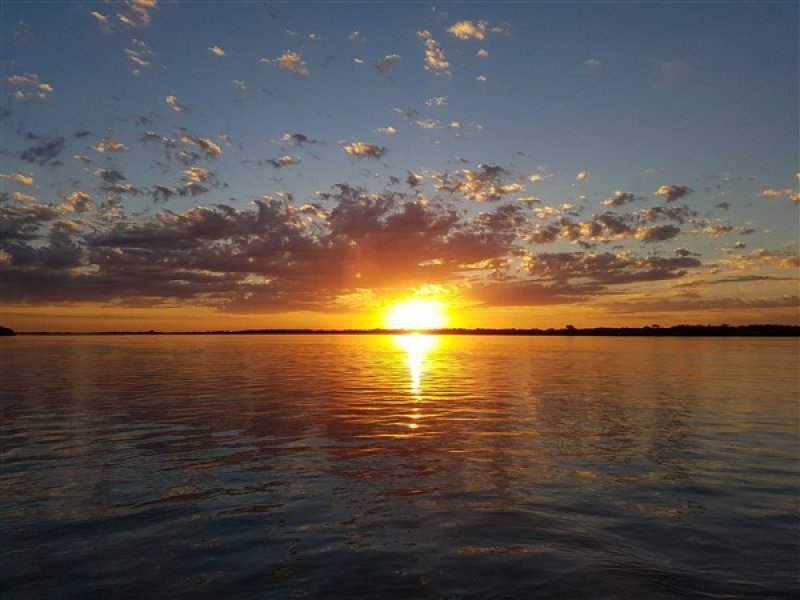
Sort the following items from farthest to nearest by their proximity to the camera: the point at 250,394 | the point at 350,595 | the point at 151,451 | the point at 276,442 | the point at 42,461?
the point at 250,394 → the point at 276,442 → the point at 151,451 → the point at 42,461 → the point at 350,595

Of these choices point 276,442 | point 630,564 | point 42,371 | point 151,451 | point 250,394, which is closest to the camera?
point 630,564

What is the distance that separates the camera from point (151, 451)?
67.9 feet

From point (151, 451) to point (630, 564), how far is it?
16390 mm

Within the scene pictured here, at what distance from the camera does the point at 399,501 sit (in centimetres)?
1472

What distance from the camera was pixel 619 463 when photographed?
1909 centimetres

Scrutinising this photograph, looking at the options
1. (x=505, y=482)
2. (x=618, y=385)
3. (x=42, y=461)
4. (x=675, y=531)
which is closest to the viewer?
(x=675, y=531)

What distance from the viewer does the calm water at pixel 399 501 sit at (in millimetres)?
10117

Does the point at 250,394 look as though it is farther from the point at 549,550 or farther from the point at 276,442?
the point at 549,550

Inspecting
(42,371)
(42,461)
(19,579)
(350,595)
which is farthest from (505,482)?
(42,371)

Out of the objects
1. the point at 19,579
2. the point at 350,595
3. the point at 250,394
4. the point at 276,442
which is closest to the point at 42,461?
the point at 276,442

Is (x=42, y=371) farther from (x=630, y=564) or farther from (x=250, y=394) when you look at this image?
(x=630, y=564)

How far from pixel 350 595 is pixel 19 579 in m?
5.72

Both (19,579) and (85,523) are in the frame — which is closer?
(19,579)

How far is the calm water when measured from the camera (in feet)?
33.2
